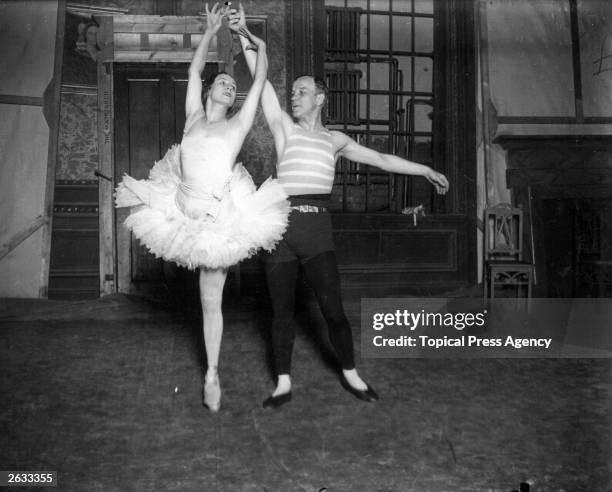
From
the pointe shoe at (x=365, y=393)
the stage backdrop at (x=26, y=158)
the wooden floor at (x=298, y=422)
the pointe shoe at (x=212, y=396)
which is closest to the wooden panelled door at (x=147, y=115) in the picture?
the stage backdrop at (x=26, y=158)

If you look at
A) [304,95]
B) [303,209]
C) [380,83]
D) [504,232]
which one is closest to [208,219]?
[303,209]

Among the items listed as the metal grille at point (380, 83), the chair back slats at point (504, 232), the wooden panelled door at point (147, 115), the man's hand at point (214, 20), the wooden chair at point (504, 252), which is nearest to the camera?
the man's hand at point (214, 20)

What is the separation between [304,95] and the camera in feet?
8.45

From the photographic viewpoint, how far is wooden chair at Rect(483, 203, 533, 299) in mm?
4188

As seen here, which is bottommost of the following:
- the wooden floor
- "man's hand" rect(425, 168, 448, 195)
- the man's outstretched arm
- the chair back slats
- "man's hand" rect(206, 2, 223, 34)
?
the wooden floor

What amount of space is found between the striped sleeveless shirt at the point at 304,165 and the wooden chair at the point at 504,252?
6.96 ft

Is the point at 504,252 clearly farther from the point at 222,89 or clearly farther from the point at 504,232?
the point at 222,89

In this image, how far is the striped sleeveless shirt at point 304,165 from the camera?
257 cm

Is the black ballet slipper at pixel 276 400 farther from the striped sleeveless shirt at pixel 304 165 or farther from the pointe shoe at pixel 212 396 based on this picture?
the striped sleeveless shirt at pixel 304 165

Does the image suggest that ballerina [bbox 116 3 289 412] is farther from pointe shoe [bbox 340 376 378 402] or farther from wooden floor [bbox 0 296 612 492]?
pointe shoe [bbox 340 376 378 402]

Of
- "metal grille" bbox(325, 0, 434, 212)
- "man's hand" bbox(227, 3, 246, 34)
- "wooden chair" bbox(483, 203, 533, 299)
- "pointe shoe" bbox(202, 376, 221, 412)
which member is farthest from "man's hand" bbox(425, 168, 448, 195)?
"metal grille" bbox(325, 0, 434, 212)

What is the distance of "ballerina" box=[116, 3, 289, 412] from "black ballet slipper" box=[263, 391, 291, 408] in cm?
47

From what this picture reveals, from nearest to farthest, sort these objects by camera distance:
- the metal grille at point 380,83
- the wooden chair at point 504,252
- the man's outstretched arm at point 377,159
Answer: the man's outstretched arm at point 377,159 < the wooden chair at point 504,252 < the metal grille at point 380,83

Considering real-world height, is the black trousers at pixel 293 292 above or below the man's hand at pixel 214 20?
below
